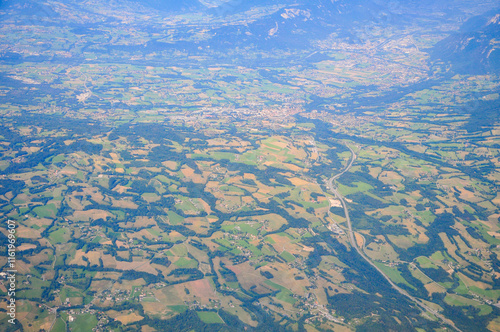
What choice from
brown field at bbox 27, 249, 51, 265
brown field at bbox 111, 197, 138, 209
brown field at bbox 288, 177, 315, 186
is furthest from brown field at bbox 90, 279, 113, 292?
brown field at bbox 288, 177, 315, 186

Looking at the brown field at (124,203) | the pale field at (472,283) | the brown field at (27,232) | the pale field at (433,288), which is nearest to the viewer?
the pale field at (433,288)

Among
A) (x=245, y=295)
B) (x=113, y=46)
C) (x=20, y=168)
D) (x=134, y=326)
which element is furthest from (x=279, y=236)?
(x=113, y=46)

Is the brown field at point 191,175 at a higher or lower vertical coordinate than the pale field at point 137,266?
higher

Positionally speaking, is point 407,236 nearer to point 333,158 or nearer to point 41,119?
point 333,158

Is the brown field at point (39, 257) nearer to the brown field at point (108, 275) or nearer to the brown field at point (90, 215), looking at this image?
the brown field at point (108, 275)

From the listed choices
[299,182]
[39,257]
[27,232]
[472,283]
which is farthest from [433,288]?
[27,232]

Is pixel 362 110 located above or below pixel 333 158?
above

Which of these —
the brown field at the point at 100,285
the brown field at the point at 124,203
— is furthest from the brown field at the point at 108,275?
the brown field at the point at 124,203
